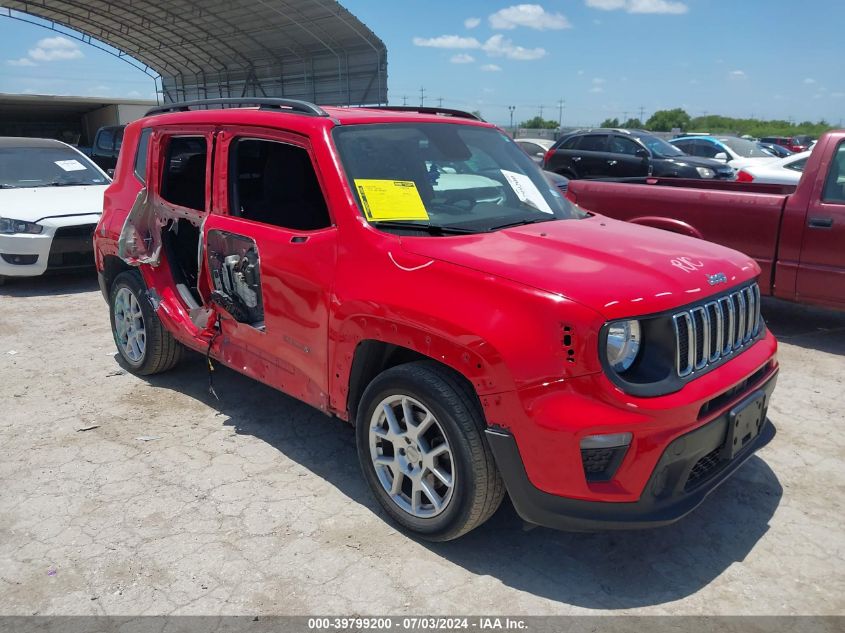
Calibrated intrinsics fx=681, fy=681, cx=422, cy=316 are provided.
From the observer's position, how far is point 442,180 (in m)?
3.66

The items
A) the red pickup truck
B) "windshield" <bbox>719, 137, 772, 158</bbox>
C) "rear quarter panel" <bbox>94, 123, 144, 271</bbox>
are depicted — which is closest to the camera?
"rear quarter panel" <bbox>94, 123, 144, 271</bbox>

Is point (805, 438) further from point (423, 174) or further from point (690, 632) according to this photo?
point (423, 174)

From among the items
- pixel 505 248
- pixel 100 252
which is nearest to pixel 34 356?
pixel 100 252

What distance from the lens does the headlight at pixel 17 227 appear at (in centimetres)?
767

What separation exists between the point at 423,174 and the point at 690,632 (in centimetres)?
243

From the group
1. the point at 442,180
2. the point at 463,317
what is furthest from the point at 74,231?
the point at 463,317

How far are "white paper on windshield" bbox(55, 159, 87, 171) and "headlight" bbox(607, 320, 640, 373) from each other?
29.2 ft

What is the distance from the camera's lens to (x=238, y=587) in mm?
2873

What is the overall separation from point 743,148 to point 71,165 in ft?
47.9

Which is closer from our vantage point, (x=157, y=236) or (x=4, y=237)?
(x=157, y=236)

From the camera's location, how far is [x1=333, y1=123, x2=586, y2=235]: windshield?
132 inches

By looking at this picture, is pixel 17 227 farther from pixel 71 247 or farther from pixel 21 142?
pixel 21 142

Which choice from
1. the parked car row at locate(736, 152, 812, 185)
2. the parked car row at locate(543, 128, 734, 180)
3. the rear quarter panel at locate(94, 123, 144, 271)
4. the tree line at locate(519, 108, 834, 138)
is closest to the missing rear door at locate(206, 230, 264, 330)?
the rear quarter panel at locate(94, 123, 144, 271)

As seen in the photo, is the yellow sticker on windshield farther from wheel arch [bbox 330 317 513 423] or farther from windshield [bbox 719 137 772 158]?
windshield [bbox 719 137 772 158]
